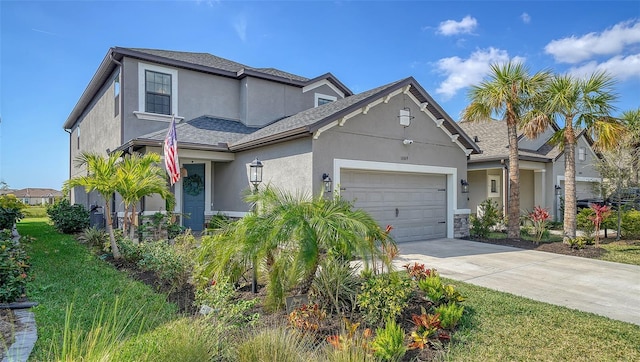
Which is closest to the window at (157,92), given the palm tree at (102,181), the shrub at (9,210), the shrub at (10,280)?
the palm tree at (102,181)

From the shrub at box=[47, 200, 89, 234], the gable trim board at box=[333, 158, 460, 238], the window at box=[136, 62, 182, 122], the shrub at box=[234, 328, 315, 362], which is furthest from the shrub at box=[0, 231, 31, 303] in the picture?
the shrub at box=[47, 200, 89, 234]

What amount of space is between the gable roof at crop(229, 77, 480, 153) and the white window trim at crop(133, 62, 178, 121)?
344 centimetres

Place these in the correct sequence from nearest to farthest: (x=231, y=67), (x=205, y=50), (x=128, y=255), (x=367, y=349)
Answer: (x=367, y=349)
(x=128, y=255)
(x=231, y=67)
(x=205, y=50)

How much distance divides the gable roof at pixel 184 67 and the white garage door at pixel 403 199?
7284 mm

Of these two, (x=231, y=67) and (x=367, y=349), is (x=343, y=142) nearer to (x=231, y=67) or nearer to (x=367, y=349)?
(x=367, y=349)

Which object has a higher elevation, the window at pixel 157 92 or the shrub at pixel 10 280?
the window at pixel 157 92

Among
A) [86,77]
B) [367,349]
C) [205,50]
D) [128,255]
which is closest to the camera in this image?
[367,349]

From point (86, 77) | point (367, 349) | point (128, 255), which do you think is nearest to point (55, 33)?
point (86, 77)

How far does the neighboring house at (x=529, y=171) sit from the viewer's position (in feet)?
54.1

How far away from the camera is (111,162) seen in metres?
8.59

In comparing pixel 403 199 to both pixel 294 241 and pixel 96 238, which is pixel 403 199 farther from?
pixel 96 238

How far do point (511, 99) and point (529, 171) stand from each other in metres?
8.89

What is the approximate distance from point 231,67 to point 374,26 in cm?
695

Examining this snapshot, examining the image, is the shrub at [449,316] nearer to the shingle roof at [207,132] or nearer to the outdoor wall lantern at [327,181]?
the outdoor wall lantern at [327,181]
